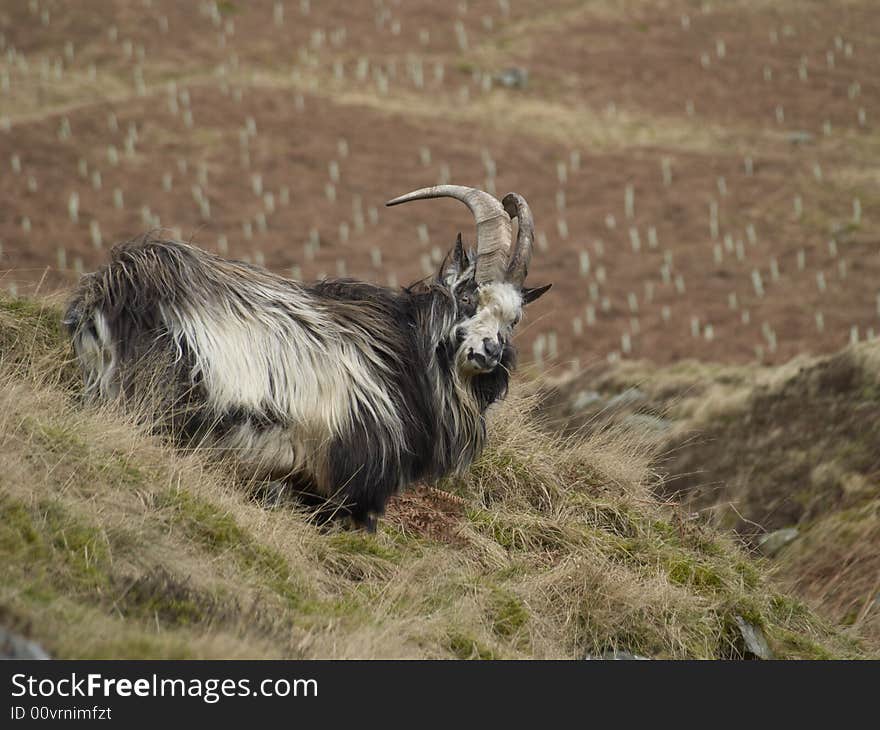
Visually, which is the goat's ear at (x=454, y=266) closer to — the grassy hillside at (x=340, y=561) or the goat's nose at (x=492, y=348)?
the goat's nose at (x=492, y=348)

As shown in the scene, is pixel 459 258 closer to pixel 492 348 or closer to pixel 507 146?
pixel 492 348

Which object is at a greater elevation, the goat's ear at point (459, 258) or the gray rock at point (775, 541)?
the goat's ear at point (459, 258)

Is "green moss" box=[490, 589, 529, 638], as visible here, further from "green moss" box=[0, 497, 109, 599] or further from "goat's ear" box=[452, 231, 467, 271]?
"goat's ear" box=[452, 231, 467, 271]

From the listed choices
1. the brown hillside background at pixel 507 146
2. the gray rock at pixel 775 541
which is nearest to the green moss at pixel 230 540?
the gray rock at pixel 775 541

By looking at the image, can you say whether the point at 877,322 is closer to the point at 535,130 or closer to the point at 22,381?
the point at 535,130

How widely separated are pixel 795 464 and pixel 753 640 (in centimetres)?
696

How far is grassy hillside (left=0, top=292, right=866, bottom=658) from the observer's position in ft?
16.8

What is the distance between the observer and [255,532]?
21.1ft

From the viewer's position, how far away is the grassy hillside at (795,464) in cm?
1088

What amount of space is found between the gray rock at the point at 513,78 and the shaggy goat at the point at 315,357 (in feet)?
134

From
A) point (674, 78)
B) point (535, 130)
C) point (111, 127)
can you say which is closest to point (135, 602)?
point (111, 127)

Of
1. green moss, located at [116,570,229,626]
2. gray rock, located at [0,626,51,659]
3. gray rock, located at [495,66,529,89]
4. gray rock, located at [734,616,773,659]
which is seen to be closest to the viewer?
gray rock, located at [0,626,51,659]

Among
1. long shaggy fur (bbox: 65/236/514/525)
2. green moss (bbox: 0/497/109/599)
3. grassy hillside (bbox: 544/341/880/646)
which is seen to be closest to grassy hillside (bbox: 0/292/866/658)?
green moss (bbox: 0/497/109/599)

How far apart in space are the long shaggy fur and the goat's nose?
264 mm
